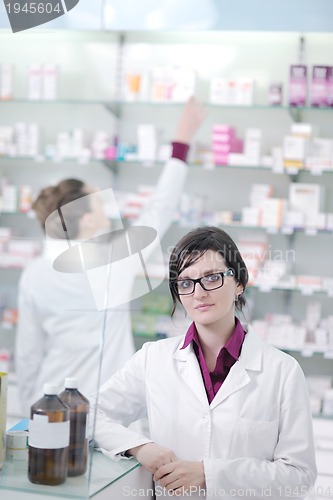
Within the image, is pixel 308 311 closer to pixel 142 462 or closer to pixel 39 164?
pixel 39 164

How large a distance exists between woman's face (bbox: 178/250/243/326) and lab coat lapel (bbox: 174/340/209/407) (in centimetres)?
9

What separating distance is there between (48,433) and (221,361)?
1.74 feet

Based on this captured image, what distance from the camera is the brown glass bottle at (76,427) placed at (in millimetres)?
1423

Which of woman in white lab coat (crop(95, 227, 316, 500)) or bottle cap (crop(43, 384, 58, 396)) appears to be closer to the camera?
bottle cap (crop(43, 384, 58, 396))

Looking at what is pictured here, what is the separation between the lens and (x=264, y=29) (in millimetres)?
4145

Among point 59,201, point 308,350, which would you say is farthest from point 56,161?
point 308,350

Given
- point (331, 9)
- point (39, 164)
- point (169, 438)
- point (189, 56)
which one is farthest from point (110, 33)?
point (169, 438)

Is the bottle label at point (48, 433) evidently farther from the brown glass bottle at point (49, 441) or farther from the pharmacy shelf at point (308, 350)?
the pharmacy shelf at point (308, 350)

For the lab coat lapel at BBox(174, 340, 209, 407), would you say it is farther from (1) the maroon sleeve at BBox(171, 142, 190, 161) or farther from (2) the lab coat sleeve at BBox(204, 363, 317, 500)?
(1) the maroon sleeve at BBox(171, 142, 190, 161)

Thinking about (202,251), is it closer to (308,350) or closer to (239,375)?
(239,375)

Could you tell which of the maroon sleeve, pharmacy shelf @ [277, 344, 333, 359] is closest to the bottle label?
the maroon sleeve

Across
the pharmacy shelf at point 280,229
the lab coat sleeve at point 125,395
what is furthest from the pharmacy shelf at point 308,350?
the lab coat sleeve at point 125,395

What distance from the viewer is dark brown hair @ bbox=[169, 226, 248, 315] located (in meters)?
1.72

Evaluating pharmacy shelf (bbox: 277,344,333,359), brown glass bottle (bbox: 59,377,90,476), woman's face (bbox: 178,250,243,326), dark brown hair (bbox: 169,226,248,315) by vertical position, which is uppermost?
dark brown hair (bbox: 169,226,248,315)
